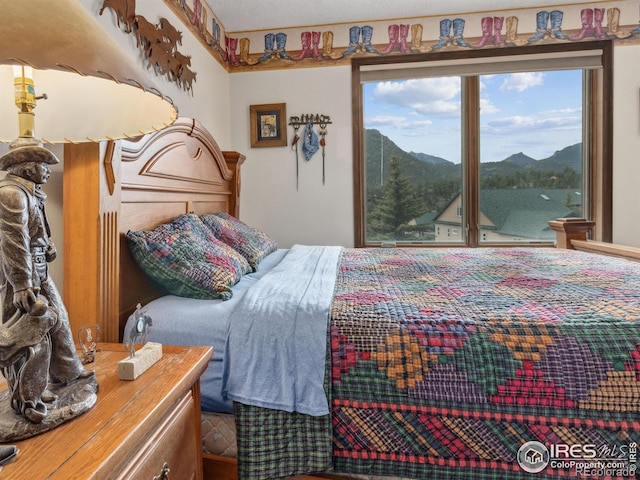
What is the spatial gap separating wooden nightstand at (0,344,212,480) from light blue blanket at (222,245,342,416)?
16 centimetres

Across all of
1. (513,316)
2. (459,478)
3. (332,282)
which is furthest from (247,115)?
(459,478)

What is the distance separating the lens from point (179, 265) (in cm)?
121

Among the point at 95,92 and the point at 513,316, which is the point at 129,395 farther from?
the point at 513,316

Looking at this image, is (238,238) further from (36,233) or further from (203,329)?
(36,233)

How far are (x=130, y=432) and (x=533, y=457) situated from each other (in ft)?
3.05

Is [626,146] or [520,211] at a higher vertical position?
[626,146]

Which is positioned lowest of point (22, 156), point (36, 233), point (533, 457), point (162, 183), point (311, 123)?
point (533, 457)

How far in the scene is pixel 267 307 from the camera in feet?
3.55

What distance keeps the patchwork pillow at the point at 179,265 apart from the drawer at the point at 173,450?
1.52ft

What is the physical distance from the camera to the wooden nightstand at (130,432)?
49 cm

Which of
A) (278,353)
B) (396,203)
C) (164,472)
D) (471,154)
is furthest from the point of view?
(396,203)

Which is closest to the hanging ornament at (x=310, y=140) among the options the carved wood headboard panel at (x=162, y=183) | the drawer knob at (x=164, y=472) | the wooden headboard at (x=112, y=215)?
the carved wood headboard panel at (x=162, y=183)

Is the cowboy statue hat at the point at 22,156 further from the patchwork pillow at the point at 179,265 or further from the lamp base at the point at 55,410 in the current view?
the patchwork pillow at the point at 179,265

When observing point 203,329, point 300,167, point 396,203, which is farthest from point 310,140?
point 203,329
